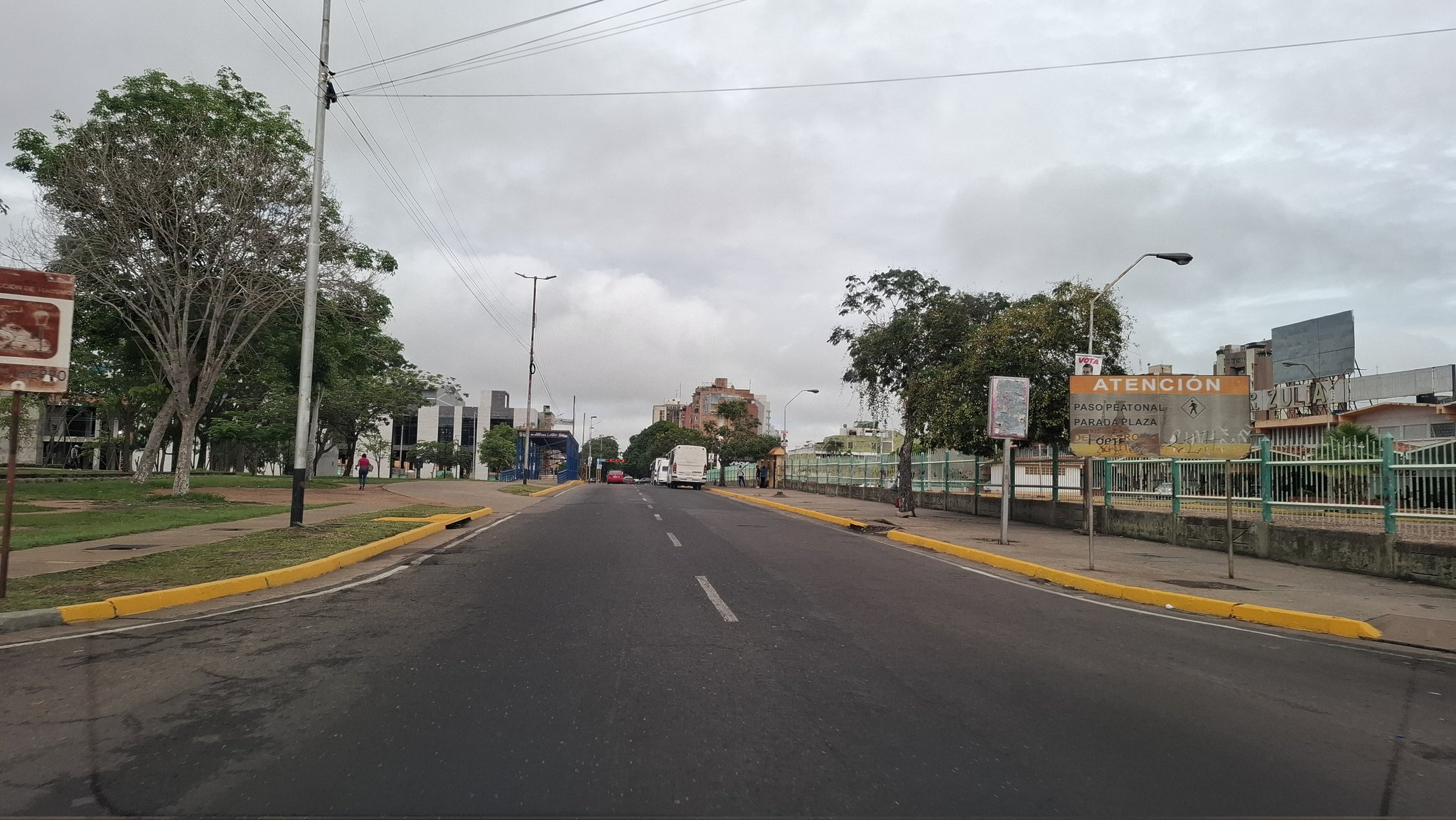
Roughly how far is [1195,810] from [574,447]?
72.2 metres

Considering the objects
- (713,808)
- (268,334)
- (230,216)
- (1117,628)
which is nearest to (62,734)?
(713,808)

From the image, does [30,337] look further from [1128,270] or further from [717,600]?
[1128,270]

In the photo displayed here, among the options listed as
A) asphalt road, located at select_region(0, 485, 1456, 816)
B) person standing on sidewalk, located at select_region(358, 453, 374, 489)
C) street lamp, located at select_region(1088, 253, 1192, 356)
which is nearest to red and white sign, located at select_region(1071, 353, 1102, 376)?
street lamp, located at select_region(1088, 253, 1192, 356)

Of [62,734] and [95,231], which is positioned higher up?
[95,231]

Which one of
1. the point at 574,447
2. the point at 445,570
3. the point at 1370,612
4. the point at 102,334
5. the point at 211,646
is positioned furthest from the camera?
the point at 574,447

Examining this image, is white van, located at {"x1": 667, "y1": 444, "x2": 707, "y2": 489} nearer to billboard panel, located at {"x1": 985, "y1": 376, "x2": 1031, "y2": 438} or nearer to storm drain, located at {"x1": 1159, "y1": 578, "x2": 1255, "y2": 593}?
billboard panel, located at {"x1": 985, "y1": 376, "x2": 1031, "y2": 438}

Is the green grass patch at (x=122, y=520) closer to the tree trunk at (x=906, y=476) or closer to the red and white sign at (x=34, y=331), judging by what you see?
the red and white sign at (x=34, y=331)

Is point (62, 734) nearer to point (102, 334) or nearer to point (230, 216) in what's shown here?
point (230, 216)

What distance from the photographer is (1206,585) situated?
10492 mm

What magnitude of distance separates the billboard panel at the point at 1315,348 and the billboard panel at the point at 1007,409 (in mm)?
32159

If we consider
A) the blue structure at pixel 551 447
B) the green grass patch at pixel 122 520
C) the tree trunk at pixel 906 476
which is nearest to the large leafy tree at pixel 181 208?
the green grass patch at pixel 122 520

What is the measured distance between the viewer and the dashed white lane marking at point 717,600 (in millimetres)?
7492

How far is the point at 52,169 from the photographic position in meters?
22.0

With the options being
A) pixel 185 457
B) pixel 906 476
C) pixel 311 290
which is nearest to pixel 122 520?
pixel 311 290
